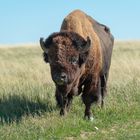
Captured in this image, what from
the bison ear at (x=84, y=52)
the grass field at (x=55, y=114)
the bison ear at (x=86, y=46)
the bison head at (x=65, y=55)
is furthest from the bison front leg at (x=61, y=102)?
the bison ear at (x=86, y=46)

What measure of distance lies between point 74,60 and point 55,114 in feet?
5.75

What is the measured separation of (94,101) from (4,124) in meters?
2.28

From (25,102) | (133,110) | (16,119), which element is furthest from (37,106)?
(133,110)

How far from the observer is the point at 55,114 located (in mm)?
11961

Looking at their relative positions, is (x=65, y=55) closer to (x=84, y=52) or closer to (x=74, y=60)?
(x=74, y=60)

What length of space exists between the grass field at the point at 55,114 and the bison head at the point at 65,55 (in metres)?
0.87

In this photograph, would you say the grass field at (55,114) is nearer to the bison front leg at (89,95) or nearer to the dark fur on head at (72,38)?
the bison front leg at (89,95)

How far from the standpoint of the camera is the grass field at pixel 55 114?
9.75 metres

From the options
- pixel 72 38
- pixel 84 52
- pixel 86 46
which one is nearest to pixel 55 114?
pixel 84 52

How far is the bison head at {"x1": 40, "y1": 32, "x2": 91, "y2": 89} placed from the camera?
410 inches

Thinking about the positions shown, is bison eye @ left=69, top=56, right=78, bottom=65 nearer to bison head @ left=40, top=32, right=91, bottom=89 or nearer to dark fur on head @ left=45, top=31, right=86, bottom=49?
bison head @ left=40, top=32, right=91, bottom=89

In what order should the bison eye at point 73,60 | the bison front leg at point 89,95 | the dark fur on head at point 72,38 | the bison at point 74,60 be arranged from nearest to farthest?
the bison at point 74,60, the bison eye at point 73,60, the dark fur on head at point 72,38, the bison front leg at point 89,95

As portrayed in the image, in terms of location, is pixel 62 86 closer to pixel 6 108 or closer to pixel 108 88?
pixel 6 108

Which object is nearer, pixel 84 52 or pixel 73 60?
pixel 73 60
